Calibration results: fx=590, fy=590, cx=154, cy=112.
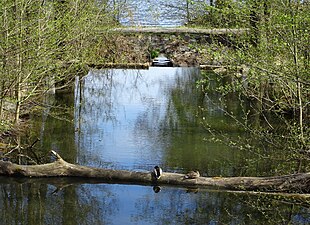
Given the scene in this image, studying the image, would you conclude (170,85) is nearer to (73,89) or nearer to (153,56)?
(73,89)

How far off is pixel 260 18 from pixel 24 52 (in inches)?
148

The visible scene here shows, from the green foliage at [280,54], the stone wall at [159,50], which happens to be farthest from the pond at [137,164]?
the stone wall at [159,50]

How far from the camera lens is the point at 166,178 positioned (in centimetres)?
801

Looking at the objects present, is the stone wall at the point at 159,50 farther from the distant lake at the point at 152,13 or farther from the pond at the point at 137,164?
the pond at the point at 137,164

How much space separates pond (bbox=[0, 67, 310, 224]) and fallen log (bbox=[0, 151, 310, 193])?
0.35ft

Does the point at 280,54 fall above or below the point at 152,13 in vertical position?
below

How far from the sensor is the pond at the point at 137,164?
7078 millimetres

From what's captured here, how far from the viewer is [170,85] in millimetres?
20344

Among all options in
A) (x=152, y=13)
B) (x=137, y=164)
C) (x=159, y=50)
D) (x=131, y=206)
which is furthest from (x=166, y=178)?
(x=159, y=50)

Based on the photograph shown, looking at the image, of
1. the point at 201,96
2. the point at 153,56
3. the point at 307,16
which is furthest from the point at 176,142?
Result: the point at 153,56

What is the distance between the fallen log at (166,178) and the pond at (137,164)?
0.11 meters

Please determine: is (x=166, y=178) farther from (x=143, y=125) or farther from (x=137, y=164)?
(x=143, y=125)

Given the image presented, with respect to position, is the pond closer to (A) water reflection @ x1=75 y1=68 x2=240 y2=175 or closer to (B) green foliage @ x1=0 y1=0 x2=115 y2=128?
(A) water reflection @ x1=75 y1=68 x2=240 y2=175

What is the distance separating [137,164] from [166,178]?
1.31 m
